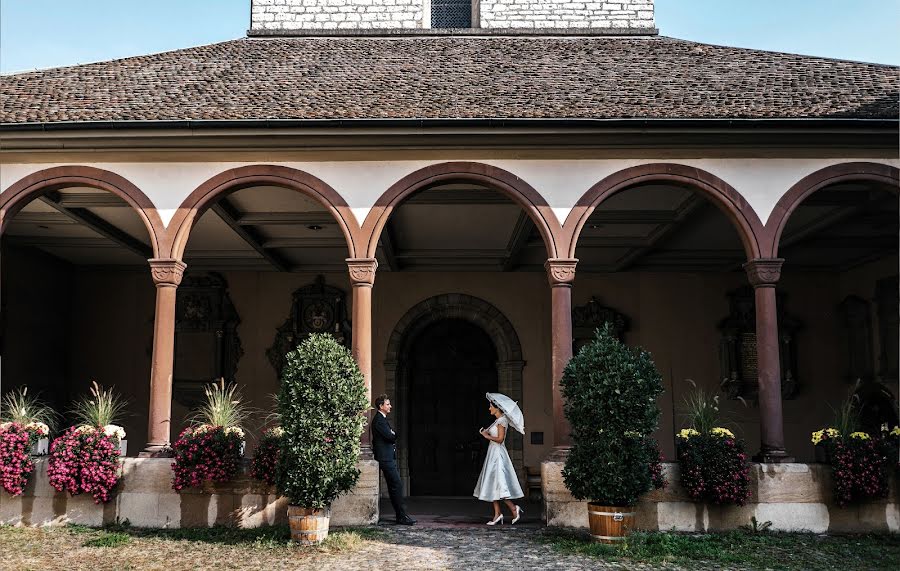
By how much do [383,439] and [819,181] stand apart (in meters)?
5.70

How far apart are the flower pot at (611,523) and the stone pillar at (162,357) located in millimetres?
4659

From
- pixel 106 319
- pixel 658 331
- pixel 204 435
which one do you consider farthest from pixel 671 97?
pixel 106 319

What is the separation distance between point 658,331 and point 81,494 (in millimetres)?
9596

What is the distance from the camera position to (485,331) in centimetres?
1336

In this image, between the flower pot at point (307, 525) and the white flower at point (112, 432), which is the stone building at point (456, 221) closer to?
the white flower at point (112, 432)

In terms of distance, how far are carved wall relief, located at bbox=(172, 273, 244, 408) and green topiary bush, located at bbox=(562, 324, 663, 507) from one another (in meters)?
8.04

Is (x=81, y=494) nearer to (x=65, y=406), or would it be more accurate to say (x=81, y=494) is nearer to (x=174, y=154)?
(x=174, y=154)

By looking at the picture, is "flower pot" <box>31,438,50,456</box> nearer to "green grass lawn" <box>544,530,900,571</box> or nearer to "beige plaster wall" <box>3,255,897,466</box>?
"beige plaster wall" <box>3,255,897,466</box>

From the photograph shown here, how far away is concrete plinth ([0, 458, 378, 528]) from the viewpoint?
7.80 m

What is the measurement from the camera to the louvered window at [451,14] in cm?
1516

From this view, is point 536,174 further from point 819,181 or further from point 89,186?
point 89,186

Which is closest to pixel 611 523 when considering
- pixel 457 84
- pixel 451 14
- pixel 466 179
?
pixel 466 179

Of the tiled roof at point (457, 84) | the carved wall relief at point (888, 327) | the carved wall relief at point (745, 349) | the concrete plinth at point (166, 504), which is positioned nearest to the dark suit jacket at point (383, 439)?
the concrete plinth at point (166, 504)

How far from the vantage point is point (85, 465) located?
7.72 metres
